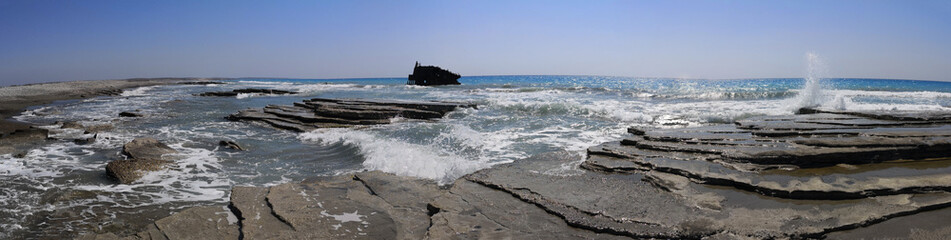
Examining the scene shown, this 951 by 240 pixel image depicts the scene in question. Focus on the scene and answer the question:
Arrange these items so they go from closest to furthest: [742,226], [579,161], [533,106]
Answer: [742,226] < [579,161] < [533,106]

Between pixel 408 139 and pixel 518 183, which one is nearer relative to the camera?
pixel 518 183

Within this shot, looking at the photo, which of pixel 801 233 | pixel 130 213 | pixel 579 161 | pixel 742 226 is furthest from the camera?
pixel 579 161

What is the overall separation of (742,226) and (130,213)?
613 cm

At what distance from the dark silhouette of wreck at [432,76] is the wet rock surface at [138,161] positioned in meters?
41.7

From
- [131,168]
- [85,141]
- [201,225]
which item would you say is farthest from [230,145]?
[201,225]

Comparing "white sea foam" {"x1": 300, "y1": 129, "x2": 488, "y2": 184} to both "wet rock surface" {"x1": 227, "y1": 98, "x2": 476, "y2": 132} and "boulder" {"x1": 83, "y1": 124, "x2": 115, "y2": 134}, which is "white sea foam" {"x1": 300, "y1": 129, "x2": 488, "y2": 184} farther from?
"boulder" {"x1": 83, "y1": 124, "x2": 115, "y2": 134}

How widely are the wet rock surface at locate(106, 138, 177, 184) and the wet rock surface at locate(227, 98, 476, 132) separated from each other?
3.94 meters

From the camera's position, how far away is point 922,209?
3604 mm

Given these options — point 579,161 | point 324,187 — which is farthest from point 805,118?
point 324,187

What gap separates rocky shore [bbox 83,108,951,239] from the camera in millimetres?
3586

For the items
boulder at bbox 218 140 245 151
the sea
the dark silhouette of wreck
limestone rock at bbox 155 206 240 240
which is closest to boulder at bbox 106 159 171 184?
the sea

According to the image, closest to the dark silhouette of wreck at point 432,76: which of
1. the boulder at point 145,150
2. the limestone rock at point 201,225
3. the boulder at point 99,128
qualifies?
the boulder at point 99,128

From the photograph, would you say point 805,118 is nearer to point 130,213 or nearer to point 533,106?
point 533,106

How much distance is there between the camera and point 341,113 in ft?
45.4
